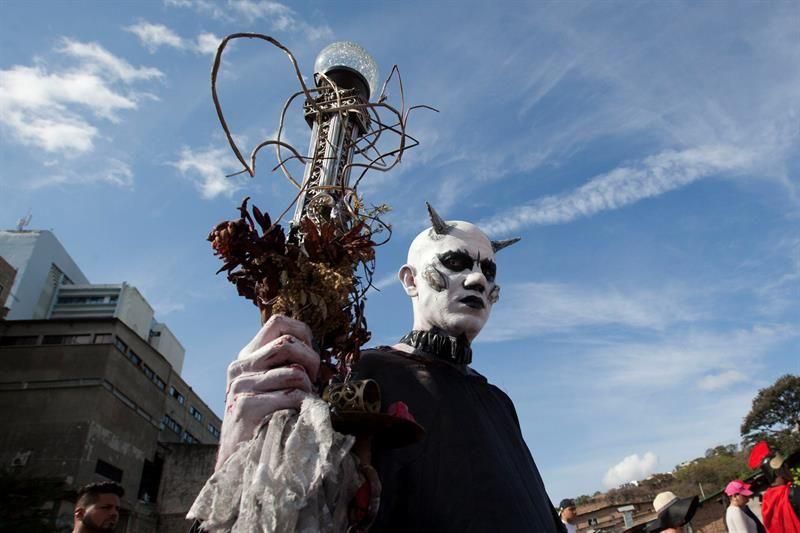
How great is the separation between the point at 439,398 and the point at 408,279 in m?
0.99

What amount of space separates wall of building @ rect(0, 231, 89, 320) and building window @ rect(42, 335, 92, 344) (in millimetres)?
18618

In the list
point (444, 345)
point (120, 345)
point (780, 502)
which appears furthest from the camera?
point (120, 345)

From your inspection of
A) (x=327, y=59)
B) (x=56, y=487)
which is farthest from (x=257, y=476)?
(x=56, y=487)

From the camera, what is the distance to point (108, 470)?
18781 mm

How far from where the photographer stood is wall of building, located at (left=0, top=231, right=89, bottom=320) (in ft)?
121

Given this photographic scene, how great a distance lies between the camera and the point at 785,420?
3519cm

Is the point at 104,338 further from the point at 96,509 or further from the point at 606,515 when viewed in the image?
the point at 606,515

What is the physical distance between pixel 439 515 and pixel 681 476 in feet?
144

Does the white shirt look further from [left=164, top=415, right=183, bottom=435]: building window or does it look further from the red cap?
[left=164, top=415, right=183, bottom=435]: building window

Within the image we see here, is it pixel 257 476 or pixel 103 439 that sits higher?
pixel 103 439

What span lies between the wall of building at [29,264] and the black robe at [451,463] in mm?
41003

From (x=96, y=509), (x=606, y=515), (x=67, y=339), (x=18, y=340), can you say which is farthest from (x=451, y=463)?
(x=606, y=515)

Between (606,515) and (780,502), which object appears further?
(606,515)

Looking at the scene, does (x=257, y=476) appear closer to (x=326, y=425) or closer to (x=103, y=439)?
(x=326, y=425)
